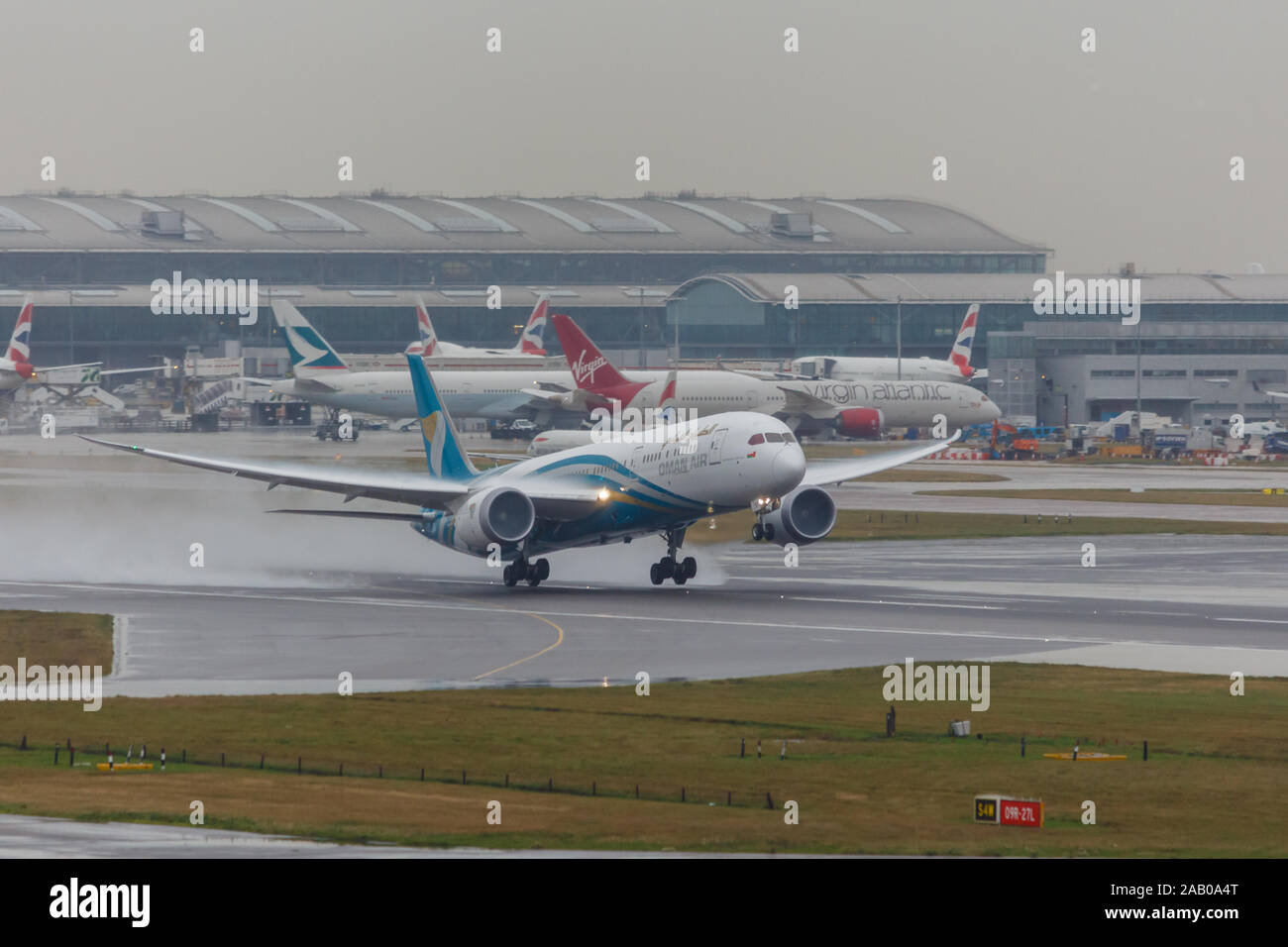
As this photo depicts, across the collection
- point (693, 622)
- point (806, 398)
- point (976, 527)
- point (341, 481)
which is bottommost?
point (693, 622)

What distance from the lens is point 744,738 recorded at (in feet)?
116

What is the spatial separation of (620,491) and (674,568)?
486 cm

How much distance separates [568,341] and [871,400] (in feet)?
138

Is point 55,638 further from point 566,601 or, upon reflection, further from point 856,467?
point 856,467

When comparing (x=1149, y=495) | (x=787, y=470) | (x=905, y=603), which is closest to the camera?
(x=787, y=470)

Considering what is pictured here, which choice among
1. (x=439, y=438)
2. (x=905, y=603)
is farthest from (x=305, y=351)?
(x=905, y=603)

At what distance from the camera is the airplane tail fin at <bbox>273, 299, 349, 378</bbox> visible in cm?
16475

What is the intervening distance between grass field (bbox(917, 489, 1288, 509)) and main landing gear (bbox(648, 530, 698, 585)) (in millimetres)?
49581

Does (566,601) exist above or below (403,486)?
below

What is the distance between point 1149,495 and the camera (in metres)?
113

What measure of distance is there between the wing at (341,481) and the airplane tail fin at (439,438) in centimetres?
235

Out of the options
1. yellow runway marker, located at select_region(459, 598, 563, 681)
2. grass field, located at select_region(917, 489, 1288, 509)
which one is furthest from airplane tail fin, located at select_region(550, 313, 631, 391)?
yellow runway marker, located at select_region(459, 598, 563, 681)
